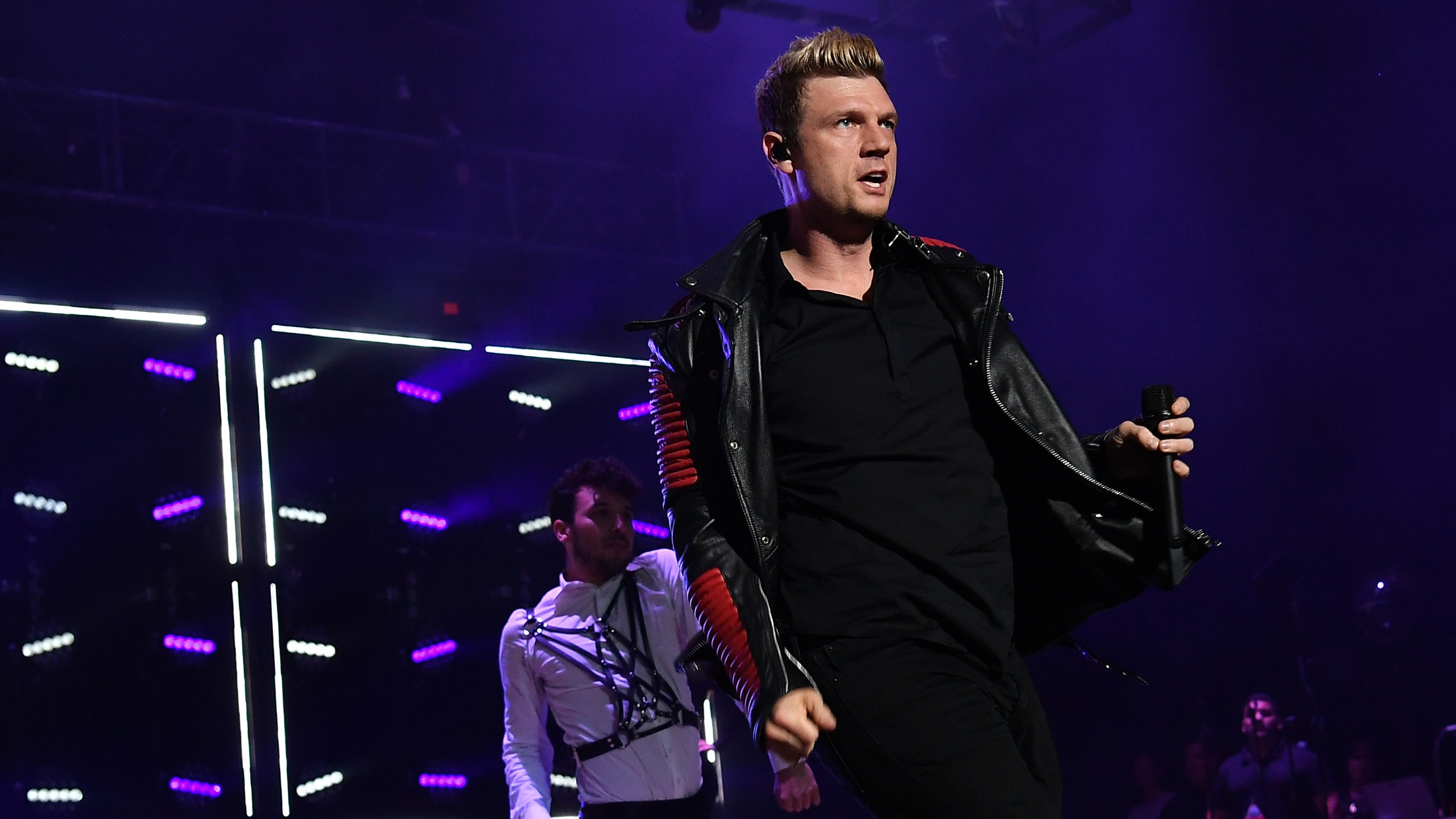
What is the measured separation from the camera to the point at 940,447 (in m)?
2.16

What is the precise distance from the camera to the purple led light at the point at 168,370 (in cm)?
728

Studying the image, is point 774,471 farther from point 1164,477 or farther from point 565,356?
point 565,356

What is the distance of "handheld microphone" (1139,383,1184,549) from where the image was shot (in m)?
2.09

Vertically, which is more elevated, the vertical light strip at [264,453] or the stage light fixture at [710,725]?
the vertical light strip at [264,453]

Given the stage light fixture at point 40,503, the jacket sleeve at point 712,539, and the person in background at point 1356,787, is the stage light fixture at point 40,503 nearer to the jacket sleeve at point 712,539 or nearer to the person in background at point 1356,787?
the jacket sleeve at point 712,539

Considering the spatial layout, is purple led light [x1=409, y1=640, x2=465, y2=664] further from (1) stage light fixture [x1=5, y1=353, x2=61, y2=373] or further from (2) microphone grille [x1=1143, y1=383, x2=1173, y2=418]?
(2) microphone grille [x1=1143, y1=383, x2=1173, y2=418]

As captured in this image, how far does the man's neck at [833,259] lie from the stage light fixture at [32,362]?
6.05 metres

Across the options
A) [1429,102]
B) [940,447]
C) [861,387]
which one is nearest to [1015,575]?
[940,447]

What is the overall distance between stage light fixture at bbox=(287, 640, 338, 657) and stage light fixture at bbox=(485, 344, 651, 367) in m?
2.19

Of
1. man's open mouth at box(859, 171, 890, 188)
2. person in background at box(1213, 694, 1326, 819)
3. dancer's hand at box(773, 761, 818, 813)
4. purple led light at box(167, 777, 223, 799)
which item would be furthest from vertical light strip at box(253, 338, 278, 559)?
man's open mouth at box(859, 171, 890, 188)

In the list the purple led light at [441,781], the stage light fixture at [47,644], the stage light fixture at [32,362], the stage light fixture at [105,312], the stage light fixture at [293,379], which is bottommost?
the purple led light at [441,781]

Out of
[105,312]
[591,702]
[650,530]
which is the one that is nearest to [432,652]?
[650,530]

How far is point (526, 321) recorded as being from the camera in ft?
28.6

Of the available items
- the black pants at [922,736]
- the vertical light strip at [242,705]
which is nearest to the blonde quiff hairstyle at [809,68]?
the black pants at [922,736]
